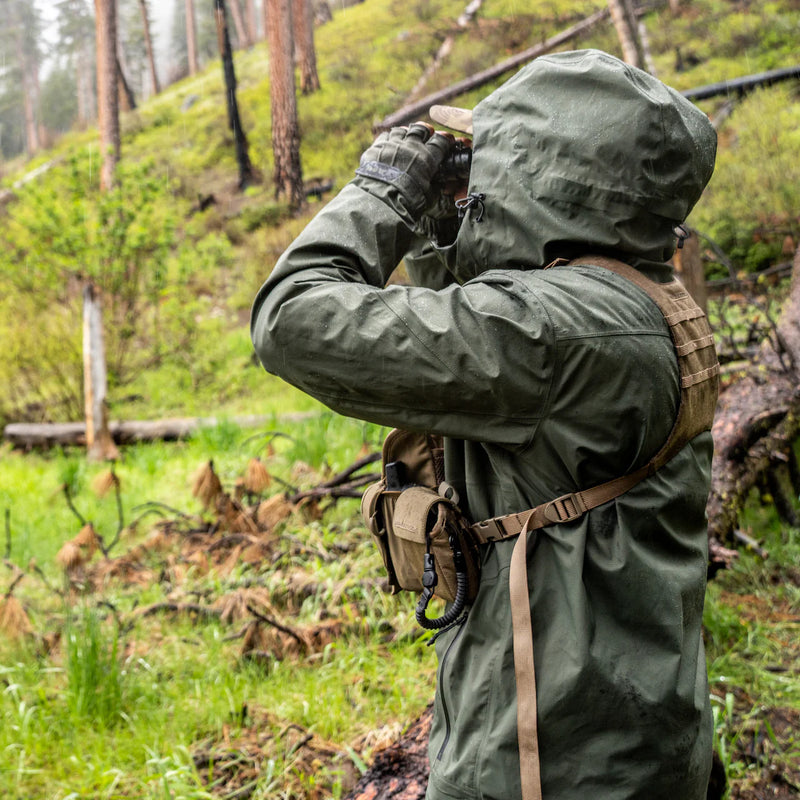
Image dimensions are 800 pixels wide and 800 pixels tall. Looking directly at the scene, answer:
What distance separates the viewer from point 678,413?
1434 millimetres

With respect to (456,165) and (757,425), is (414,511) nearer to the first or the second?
(456,165)

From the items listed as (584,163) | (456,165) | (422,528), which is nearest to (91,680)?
(422,528)

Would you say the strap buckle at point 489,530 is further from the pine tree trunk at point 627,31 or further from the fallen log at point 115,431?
the fallen log at point 115,431

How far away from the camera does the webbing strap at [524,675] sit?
1316 mm

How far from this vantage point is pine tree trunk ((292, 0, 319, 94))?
782 cm

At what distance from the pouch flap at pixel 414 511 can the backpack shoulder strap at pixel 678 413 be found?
0.10 meters

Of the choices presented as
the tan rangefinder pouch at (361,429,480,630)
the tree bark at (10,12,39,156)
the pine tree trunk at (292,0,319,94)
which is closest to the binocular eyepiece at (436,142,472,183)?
the tan rangefinder pouch at (361,429,480,630)

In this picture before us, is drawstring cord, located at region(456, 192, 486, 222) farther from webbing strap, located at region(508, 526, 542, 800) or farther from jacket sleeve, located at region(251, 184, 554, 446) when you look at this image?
webbing strap, located at region(508, 526, 542, 800)

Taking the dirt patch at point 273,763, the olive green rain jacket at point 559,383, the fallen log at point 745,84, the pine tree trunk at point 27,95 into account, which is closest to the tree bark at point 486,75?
the fallen log at point 745,84

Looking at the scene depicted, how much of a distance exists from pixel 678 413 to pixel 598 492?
0.24 m

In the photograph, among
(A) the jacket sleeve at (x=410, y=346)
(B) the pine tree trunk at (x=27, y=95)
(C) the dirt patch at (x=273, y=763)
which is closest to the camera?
(A) the jacket sleeve at (x=410, y=346)

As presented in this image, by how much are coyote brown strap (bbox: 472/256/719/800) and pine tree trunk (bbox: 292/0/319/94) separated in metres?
7.17

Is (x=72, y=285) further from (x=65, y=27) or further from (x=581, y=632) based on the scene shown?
(x=65, y=27)

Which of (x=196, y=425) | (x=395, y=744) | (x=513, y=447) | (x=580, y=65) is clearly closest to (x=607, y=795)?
(x=513, y=447)
